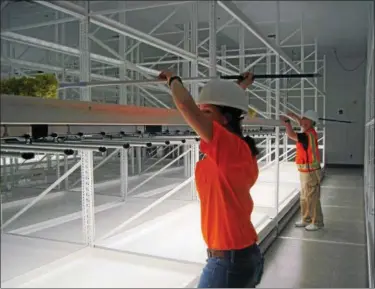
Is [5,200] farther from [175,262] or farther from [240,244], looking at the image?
[240,244]

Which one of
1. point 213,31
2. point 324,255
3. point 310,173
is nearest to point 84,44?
point 213,31

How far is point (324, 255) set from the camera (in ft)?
13.8

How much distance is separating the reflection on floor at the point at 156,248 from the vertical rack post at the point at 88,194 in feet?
0.49

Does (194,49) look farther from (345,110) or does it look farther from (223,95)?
(345,110)

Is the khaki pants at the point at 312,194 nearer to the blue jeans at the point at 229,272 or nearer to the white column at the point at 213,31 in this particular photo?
the white column at the point at 213,31

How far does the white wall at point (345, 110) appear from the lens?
1192cm

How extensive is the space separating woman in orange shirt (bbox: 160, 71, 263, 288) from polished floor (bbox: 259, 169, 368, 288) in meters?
1.93

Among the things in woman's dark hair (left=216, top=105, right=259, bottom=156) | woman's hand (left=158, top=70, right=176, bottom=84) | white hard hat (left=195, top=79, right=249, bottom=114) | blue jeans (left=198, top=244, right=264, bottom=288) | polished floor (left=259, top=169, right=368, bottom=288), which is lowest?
polished floor (left=259, top=169, right=368, bottom=288)

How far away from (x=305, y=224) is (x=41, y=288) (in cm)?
370

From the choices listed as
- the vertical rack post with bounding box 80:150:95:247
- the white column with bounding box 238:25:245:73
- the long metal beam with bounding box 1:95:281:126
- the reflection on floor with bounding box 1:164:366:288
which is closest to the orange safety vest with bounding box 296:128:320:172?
the reflection on floor with bounding box 1:164:366:288

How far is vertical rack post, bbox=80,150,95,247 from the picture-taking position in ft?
10.7

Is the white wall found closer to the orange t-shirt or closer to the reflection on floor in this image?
the reflection on floor

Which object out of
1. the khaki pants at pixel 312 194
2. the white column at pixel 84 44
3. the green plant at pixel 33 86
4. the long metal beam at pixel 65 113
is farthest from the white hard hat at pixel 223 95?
the khaki pants at pixel 312 194

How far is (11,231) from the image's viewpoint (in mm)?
3934
